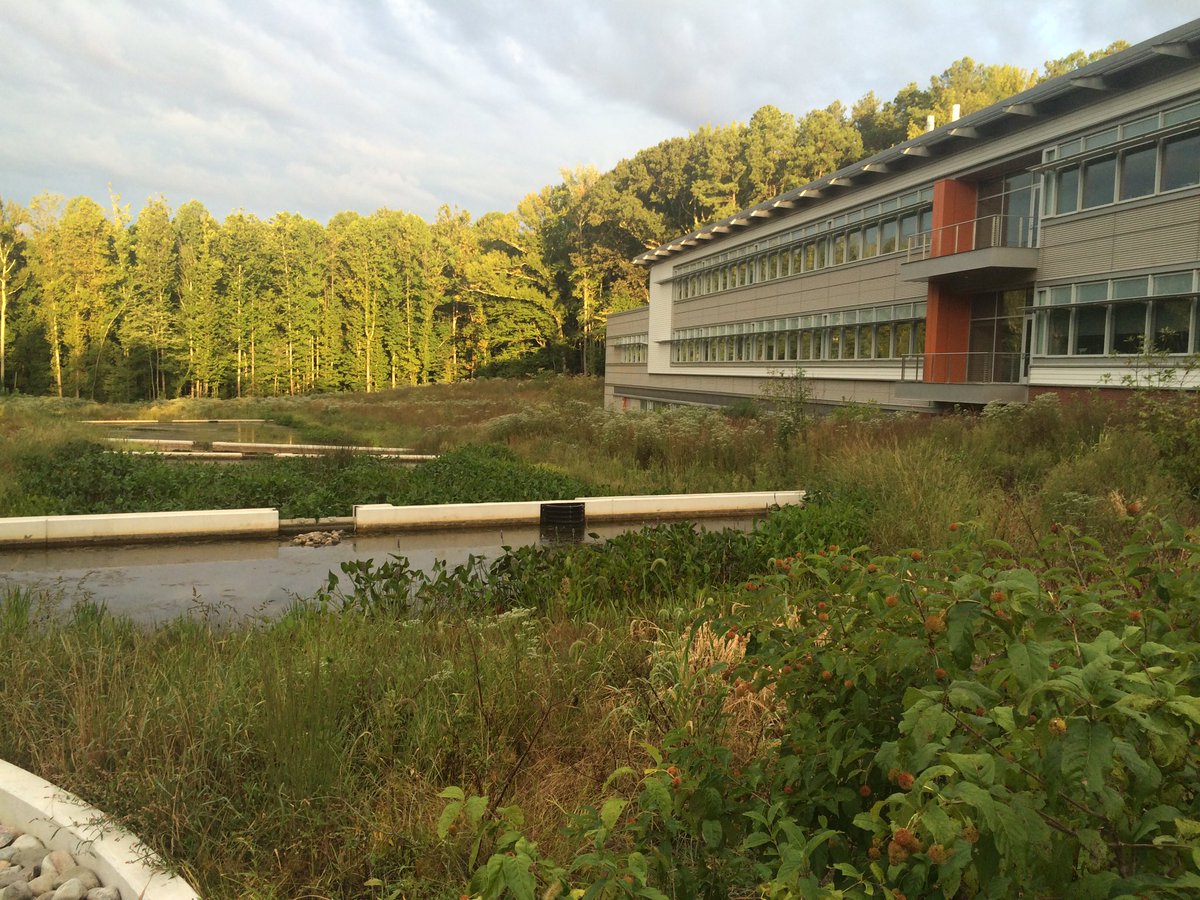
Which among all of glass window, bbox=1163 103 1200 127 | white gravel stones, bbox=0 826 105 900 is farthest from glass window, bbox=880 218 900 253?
white gravel stones, bbox=0 826 105 900

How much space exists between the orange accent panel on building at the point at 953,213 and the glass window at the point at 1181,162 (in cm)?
668

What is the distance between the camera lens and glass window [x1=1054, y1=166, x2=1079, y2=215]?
22.2 m

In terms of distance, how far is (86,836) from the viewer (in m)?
3.53

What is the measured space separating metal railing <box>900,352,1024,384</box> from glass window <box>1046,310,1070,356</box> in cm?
213

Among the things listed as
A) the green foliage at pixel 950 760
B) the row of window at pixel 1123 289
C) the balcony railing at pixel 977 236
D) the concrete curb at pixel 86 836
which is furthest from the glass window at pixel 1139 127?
the concrete curb at pixel 86 836

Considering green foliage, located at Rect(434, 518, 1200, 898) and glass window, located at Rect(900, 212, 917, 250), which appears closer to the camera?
green foliage, located at Rect(434, 518, 1200, 898)

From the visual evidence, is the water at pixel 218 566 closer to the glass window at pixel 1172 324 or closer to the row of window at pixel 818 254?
the glass window at pixel 1172 324

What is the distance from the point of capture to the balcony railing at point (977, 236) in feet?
80.1

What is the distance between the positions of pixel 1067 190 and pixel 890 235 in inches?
309

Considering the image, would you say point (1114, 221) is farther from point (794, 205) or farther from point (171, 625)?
point (171, 625)

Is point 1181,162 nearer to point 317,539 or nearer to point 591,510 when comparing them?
point 591,510

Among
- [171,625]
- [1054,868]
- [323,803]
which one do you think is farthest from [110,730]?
[1054,868]

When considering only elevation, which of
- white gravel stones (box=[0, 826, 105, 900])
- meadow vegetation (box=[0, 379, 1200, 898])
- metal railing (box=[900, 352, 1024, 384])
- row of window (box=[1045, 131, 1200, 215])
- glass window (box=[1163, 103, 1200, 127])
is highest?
glass window (box=[1163, 103, 1200, 127])

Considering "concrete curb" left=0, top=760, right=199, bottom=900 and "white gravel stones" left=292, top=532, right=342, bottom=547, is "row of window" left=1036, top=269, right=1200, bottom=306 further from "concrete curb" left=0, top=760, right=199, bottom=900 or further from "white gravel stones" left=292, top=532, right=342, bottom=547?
"concrete curb" left=0, top=760, right=199, bottom=900
